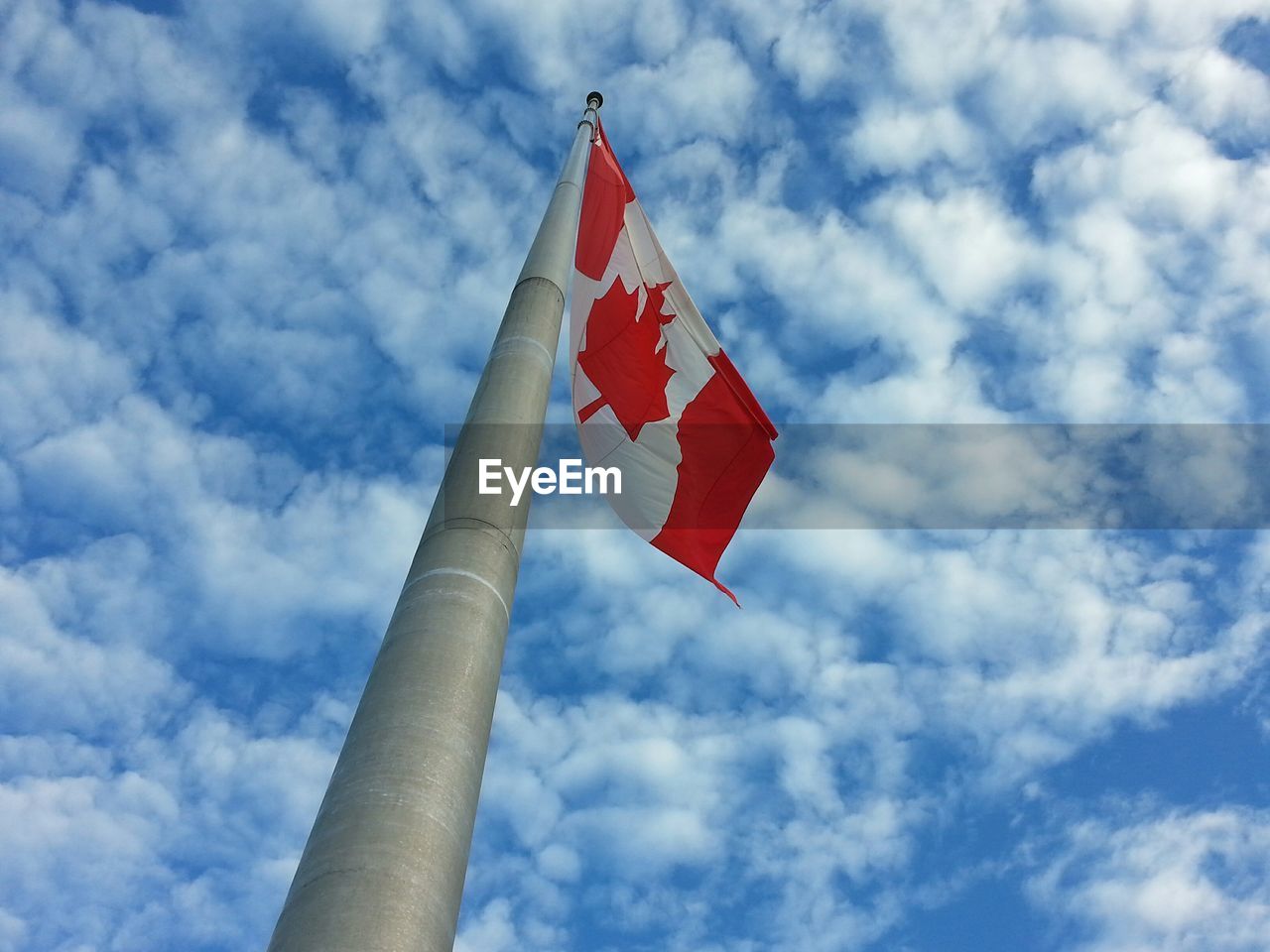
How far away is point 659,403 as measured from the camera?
1697 centimetres

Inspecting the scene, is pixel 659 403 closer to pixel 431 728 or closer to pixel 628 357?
pixel 628 357

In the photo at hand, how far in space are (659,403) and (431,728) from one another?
30.3 ft

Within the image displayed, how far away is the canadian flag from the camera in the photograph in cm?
1591

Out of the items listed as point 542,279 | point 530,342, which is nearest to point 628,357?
point 542,279

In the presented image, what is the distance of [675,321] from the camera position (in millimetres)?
17672

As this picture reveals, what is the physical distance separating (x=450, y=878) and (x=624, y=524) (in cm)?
814

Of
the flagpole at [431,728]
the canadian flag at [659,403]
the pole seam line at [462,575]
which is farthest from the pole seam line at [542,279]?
the pole seam line at [462,575]

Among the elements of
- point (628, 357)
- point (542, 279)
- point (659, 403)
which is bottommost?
point (542, 279)

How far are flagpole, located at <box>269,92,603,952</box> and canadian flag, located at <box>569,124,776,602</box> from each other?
3.20 meters

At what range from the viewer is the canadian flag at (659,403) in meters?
15.9

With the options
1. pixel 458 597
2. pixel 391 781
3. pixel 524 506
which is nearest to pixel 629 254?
pixel 524 506

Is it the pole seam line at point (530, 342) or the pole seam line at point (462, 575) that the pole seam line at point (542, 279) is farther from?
the pole seam line at point (462, 575)

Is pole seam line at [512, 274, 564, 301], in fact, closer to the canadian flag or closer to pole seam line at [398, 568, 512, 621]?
the canadian flag

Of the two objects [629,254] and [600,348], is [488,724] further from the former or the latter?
[629,254]
